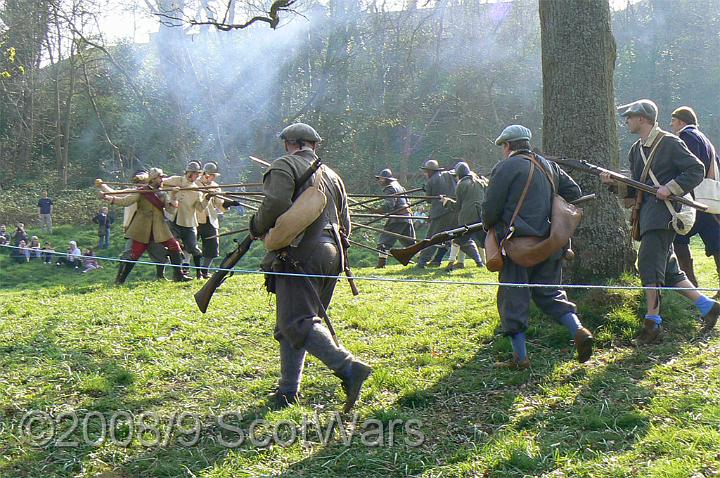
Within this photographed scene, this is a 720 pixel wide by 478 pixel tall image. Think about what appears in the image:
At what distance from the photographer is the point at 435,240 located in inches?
232

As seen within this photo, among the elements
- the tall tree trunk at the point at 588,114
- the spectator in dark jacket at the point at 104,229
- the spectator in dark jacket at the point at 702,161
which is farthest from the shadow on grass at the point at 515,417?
the spectator in dark jacket at the point at 104,229

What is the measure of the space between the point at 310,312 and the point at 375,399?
92 centimetres

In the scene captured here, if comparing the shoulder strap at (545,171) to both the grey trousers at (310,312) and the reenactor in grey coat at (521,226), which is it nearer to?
the reenactor in grey coat at (521,226)

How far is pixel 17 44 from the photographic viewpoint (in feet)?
115

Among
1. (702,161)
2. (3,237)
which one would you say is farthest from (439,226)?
(3,237)

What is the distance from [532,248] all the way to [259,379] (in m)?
2.57

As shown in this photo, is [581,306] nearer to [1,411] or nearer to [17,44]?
[1,411]

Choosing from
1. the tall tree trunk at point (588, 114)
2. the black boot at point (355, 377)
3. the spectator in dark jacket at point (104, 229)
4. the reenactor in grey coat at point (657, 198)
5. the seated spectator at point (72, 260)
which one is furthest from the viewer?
the spectator in dark jacket at point (104, 229)

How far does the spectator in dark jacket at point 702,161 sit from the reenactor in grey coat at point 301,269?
3984 mm

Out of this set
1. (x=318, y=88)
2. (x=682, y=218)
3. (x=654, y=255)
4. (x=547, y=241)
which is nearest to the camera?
(x=547, y=241)

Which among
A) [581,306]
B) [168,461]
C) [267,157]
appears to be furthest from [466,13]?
[168,461]

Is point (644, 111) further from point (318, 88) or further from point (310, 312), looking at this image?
point (318, 88)

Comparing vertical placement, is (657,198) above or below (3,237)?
above

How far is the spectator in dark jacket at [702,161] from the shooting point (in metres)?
7.62
